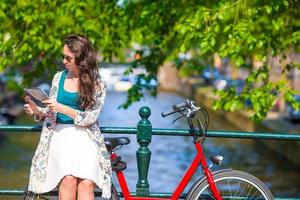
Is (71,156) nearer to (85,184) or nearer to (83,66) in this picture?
(85,184)

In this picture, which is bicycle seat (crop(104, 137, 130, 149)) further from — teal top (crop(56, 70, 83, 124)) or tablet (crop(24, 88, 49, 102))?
tablet (crop(24, 88, 49, 102))

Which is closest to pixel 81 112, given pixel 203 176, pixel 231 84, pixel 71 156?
pixel 71 156

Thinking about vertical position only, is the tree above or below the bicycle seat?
above

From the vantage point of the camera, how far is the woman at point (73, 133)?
16.4 ft

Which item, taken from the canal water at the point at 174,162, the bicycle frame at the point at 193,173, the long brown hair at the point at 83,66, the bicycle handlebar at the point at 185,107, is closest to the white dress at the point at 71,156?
the long brown hair at the point at 83,66

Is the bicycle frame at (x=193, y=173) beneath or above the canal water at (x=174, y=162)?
above

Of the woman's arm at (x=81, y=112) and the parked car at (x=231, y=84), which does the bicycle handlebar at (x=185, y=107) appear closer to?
the woman's arm at (x=81, y=112)

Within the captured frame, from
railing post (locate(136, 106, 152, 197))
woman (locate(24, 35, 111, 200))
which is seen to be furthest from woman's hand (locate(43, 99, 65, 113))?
railing post (locate(136, 106, 152, 197))

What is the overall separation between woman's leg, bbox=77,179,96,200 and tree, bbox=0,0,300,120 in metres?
3.46

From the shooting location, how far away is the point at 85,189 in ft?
16.6

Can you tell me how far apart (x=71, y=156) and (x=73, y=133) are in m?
0.16

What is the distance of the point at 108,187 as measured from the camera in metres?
5.18

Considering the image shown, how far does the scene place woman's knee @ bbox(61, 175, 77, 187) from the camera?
503cm

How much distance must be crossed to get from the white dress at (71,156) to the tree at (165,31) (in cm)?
339
